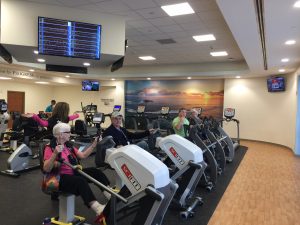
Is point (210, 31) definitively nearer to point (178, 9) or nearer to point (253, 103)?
point (178, 9)

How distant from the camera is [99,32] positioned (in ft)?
15.1

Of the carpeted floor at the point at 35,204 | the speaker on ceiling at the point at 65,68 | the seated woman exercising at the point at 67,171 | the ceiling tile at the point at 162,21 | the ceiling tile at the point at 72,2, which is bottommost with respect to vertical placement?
the carpeted floor at the point at 35,204

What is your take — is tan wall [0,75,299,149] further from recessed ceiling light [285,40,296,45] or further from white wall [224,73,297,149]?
recessed ceiling light [285,40,296,45]

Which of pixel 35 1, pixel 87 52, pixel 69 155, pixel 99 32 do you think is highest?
pixel 35 1

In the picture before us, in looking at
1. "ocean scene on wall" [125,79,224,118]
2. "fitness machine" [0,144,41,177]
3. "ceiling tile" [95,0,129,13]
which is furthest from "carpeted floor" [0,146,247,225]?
"ocean scene on wall" [125,79,224,118]

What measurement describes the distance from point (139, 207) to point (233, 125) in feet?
30.5

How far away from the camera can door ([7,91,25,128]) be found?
12282 millimetres

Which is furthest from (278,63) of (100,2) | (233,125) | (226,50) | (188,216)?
(188,216)

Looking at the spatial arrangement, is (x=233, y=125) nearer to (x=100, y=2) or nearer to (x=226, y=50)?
(x=226, y=50)

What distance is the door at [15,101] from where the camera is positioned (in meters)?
12.3

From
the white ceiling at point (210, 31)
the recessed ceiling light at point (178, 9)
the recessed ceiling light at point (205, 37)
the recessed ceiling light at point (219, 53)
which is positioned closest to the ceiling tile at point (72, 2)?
the white ceiling at point (210, 31)

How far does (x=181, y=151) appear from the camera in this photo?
3.23 metres

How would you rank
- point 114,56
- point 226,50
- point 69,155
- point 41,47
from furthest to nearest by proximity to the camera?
point 226,50 < point 114,56 < point 41,47 < point 69,155

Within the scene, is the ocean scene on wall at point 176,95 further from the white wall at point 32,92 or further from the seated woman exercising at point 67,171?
the seated woman exercising at point 67,171
